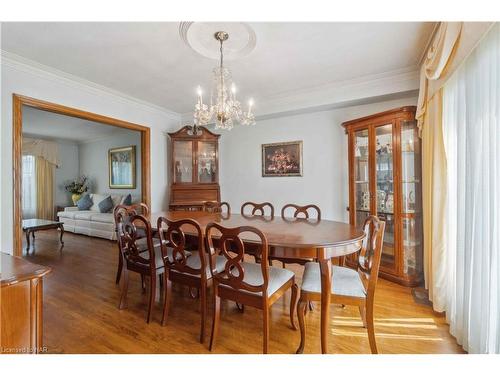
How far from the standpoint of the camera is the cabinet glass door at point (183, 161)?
12.6 feet

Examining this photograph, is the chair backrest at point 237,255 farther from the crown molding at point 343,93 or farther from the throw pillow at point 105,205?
the throw pillow at point 105,205

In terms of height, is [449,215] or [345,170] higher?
[345,170]

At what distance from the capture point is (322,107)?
10.3 feet

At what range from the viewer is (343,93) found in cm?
288

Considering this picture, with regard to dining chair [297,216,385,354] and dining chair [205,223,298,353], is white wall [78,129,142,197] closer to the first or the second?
dining chair [205,223,298,353]

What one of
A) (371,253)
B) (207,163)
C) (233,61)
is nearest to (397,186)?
(371,253)

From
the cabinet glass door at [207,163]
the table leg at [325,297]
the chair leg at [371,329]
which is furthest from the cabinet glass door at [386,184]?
the cabinet glass door at [207,163]

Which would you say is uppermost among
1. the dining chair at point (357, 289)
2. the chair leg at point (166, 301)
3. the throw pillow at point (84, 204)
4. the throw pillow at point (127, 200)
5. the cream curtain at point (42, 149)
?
the cream curtain at point (42, 149)

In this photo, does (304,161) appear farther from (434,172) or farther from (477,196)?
(477,196)

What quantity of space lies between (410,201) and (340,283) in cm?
161

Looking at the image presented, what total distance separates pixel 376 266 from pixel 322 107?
7.71ft

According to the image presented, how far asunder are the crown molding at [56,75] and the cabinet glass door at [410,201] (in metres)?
3.61
